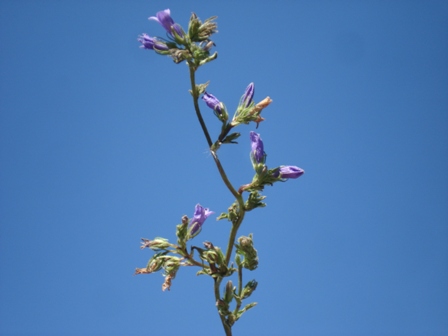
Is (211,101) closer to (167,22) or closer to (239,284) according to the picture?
(167,22)

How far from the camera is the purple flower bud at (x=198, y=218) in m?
3.12

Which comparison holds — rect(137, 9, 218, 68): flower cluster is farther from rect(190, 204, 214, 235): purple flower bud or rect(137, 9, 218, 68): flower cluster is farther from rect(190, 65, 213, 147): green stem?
rect(190, 204, 214, 235): purple flower bud

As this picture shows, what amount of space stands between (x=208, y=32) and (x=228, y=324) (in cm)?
166

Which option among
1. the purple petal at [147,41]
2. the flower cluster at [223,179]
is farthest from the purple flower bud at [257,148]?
the purple petal at [147,41]

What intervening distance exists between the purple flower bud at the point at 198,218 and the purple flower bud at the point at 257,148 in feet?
1.58

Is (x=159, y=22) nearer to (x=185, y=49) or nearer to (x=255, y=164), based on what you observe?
(x=185, y=49)

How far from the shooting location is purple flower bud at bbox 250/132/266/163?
300 centimetres

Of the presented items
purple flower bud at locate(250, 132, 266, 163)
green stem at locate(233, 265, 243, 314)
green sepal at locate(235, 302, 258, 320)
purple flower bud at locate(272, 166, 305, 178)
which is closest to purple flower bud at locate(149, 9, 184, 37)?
purple flower bud at locate(250, 132, 266, 163)

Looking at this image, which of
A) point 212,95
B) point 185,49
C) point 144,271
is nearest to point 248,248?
point 144,271

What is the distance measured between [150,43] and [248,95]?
2.18ft

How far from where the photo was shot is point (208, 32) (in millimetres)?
2939

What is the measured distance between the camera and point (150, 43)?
304 cm

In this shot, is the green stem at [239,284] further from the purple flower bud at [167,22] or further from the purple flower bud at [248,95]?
the purple flower bud at [167,22]

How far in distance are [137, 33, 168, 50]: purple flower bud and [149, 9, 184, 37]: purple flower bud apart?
9cm
